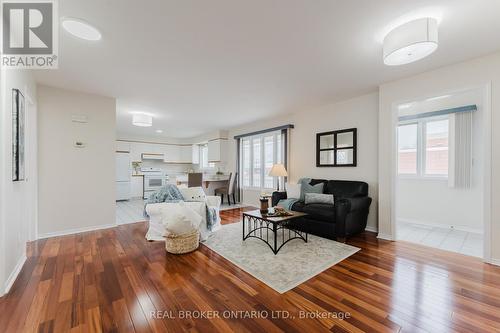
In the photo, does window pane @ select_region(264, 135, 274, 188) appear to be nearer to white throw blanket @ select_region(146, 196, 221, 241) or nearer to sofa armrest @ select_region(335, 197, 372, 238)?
white throw blanket @ select_region(146, 196, 221, 241)

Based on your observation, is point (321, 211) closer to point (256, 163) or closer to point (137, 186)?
point (256, 163)

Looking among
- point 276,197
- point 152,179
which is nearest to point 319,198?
point 276,197

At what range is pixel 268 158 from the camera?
6043 mm

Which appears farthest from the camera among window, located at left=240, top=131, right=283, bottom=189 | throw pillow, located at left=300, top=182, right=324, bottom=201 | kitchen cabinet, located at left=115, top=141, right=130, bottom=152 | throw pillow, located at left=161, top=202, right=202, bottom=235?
A: kitchen cabinet, located at left=115, top=141, right=130, bottom=152

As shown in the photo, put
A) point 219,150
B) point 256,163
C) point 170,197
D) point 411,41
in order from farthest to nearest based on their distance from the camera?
point 219,150
point 256,163
point 170,197
point 411,41

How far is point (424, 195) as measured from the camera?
430 cm

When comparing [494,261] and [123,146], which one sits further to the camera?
[123,146]

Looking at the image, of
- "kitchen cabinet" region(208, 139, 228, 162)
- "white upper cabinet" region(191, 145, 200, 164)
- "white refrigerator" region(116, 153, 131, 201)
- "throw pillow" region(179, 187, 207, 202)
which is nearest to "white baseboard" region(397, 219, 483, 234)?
"throw pillow" region(179, 187, 207, 202)

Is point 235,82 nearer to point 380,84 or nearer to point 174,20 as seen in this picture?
point 174,20

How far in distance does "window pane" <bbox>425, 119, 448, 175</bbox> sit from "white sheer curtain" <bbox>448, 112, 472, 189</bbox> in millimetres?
151

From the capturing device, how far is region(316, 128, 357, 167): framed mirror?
13.5 ft

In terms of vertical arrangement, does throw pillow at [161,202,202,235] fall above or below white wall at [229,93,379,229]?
below

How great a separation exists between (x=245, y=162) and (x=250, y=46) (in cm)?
461

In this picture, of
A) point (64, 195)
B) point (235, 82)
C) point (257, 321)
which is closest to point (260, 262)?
point (257, 321)
